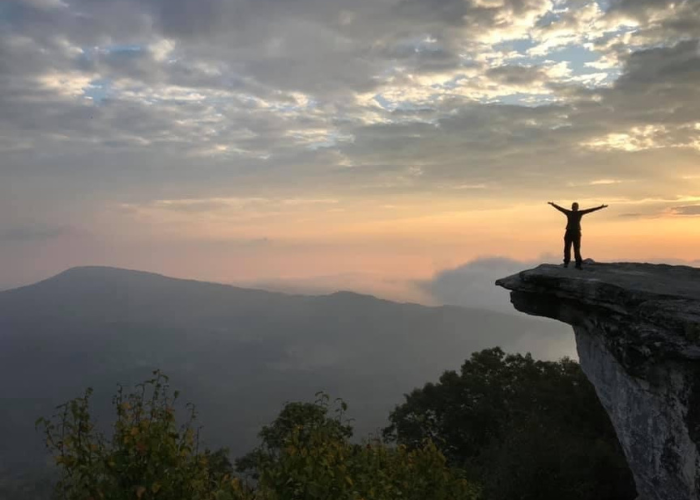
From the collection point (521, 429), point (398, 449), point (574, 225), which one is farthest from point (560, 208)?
point (521, 429)

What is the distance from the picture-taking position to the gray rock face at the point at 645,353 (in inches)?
657

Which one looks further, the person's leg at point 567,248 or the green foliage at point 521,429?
the green foliage at point 521,429

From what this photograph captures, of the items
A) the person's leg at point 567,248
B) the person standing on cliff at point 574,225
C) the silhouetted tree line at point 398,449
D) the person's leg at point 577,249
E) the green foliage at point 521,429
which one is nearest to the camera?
the silhouetted tree line at point 398,449

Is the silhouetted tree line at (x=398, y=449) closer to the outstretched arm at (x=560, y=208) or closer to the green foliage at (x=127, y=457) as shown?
the green foliage at (x=127, y=457)

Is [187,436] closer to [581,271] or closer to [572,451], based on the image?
[581,271]

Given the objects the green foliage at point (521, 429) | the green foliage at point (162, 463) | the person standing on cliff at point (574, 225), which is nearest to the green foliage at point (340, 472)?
the green foliage at point (162, 463)

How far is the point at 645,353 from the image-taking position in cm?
1756

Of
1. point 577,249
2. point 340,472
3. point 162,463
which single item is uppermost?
point 577,249

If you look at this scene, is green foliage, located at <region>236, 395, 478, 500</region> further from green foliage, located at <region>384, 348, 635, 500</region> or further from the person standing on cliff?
green foliage, located at <region>384, 348, 635, 500</region>

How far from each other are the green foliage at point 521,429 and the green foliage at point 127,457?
2226 cm

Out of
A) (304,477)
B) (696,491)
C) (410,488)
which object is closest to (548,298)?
(696,491)

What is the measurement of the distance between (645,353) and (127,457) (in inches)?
656

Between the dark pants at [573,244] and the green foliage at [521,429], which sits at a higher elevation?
the dark pants at [573,244]

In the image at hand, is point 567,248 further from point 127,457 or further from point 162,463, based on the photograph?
point 127,457
